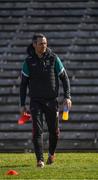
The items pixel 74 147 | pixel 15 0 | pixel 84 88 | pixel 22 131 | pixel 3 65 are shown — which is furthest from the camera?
pixel 15 0

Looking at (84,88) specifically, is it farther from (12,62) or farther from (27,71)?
(27,71)

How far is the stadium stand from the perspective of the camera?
40.1 ft

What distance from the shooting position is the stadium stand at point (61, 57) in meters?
12.2

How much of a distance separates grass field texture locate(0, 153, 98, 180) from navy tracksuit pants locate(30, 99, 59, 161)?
0.82 feet

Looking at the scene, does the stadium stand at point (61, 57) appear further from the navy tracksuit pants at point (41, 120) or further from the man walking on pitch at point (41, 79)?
the man walking on pitch at point (41, 79)

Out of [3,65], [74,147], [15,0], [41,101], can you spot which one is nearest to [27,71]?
[41,101]

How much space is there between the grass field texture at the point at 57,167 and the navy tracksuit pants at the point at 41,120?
0.82 ft

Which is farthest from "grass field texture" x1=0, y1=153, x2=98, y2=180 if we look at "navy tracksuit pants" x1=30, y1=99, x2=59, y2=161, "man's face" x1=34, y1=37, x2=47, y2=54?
"man's face" x1=34, y1=37, x2=47, y2=54

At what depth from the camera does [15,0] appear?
1844cm

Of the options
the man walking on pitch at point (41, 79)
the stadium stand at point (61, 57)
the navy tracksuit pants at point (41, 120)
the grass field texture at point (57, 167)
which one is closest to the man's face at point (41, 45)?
the man walking on pitch at point (41, 79)

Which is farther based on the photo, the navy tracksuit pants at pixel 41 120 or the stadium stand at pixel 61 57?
the stadium stand at pixel 61 57

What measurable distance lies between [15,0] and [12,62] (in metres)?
3.85

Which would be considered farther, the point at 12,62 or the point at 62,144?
the point at 12,62

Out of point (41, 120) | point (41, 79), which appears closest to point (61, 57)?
point (41, 79)
